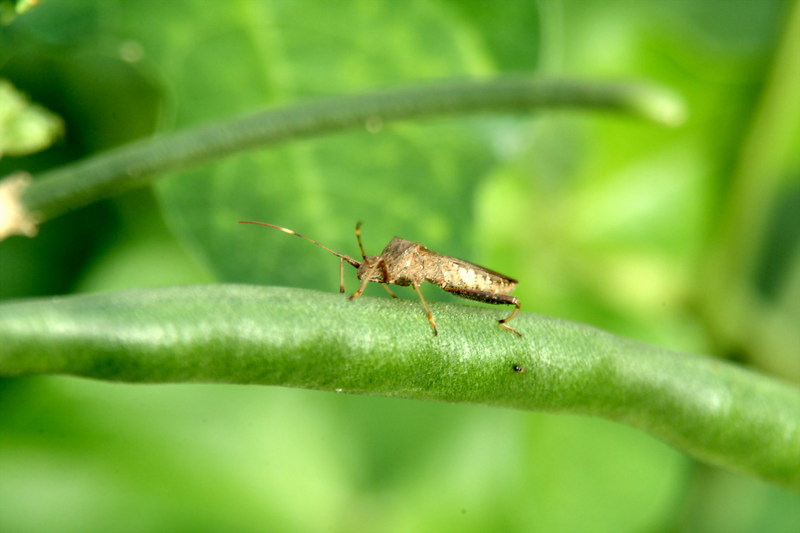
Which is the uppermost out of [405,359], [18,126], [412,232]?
[412,232]

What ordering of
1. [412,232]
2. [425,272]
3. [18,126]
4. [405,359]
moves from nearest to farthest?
[405,359], [18,126], [425,272], [412,232]

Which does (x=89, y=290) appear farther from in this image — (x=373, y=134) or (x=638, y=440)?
(x=638, y=440)

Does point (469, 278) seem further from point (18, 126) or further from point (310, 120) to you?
point (18, 126)

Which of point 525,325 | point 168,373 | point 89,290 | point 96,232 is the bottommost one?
point 168,373

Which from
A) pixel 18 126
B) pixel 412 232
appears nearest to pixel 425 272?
pixel 412 232

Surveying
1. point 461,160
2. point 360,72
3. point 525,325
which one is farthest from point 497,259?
point 525,325

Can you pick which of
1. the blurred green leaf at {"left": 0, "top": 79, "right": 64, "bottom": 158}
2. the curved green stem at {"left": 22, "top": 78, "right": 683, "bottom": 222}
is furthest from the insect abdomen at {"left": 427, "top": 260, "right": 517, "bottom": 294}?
the blurred green leaf at {"left": 0, "top": 79, "right": 64, "bottom": 158}

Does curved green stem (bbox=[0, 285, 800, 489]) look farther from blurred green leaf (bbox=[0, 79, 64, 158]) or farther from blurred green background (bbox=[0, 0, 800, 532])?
blurred green background (bbox=[0, 0, 800, 532])

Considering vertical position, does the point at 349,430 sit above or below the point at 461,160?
below
